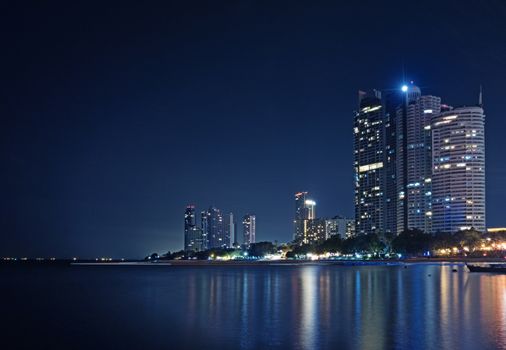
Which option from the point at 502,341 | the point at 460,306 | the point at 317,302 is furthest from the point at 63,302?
the point at 502,341

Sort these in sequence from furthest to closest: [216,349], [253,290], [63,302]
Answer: [253,290] → [63,302] → [216,349]

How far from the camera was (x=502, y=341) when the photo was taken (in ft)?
107

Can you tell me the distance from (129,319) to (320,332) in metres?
15.3

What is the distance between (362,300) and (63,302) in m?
29.3

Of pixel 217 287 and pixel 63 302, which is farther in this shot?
pixel 217 287

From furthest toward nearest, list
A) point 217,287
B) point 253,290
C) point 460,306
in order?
point 217,287 → point 253,290 → point 460,306

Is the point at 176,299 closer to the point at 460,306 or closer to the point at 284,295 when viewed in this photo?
the point at 284,295

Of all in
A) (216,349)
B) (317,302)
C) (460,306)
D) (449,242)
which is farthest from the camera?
(449,242)

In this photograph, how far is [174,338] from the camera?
35.9 m

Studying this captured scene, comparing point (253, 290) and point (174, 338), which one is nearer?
point (174, 338)

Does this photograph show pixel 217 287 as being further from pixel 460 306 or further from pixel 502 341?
pixel 502 341

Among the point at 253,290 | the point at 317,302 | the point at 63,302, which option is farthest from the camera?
the point at 253,290

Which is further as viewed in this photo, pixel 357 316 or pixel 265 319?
pixel 357 316

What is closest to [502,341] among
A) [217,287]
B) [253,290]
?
[253,290]
